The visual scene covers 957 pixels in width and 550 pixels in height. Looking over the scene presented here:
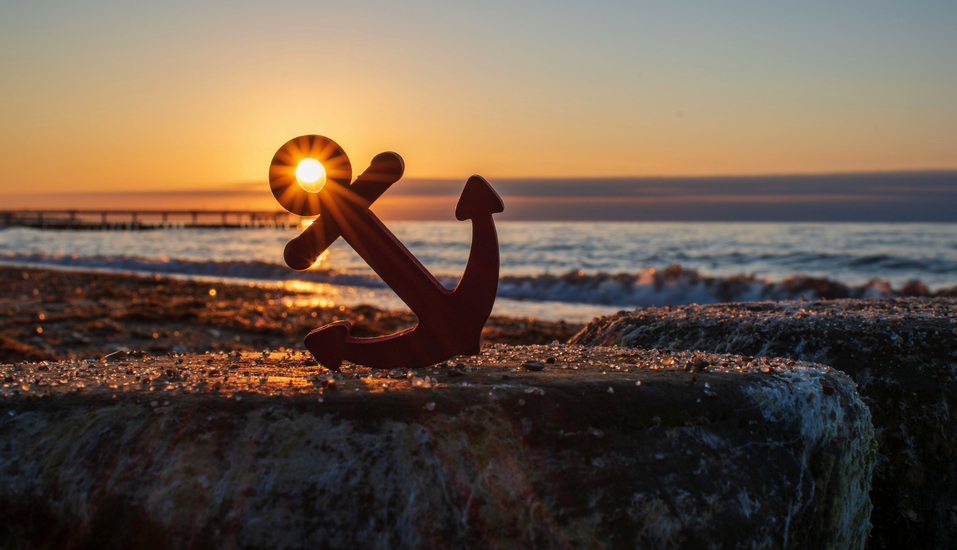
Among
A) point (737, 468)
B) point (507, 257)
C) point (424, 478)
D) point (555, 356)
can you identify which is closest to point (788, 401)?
point (737, 468)

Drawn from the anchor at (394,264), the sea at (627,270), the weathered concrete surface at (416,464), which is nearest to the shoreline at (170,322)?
the sea at (627,270)

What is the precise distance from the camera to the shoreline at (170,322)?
763cm

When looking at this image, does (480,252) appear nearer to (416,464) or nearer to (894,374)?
(416,464)

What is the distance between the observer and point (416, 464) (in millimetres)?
1771

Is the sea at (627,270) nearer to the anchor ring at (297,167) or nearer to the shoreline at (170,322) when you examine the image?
the shoreline at (170,322)

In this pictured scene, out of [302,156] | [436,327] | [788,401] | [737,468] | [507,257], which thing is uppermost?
[302,156]

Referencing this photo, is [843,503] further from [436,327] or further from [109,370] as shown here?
[109,370]

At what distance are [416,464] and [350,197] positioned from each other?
1.29 meters

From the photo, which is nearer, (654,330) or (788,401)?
(788,401)

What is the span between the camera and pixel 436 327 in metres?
2.58

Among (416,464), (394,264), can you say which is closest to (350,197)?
(394,264)

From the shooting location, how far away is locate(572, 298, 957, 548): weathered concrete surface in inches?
106

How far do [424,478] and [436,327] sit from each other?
891 millimetres

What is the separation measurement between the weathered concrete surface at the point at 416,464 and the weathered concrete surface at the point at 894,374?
32.5 inches
